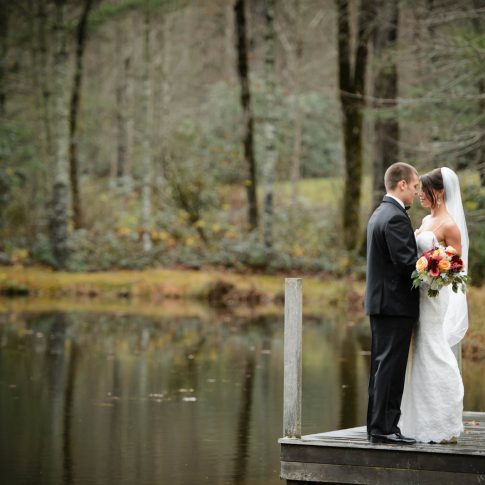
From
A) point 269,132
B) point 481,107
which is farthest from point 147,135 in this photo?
point 481,107

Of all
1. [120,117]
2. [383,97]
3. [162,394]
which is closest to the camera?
[162,394]

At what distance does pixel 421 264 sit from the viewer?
26.7ft

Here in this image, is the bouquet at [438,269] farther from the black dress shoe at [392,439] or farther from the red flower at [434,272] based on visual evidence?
the black dress shoe at [392,439]

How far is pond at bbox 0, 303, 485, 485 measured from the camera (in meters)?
10.5

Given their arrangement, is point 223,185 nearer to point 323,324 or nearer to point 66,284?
point 66,284

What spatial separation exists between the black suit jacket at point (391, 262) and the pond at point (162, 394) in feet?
6.85

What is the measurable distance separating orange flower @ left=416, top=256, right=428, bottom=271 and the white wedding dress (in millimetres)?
383

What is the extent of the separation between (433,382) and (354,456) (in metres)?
0.80

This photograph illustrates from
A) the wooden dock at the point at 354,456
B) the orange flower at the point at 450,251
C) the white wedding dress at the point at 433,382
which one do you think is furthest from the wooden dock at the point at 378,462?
the orange flower at the point at 450,251

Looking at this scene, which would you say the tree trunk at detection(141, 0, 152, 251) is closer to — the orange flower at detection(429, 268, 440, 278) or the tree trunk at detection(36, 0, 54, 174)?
the tree trunk at detection(36, 0, 54, 174)

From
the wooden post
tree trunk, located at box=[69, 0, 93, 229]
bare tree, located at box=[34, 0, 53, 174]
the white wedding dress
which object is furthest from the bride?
tree trunk, located at box=[69, 0, 93, 229]

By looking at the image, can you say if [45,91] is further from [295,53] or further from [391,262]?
[391,262]

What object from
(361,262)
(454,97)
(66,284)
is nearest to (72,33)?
(66,284)

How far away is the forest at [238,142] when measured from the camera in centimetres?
2312
